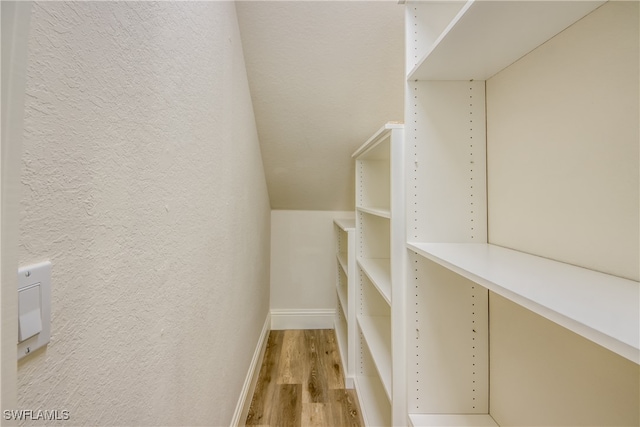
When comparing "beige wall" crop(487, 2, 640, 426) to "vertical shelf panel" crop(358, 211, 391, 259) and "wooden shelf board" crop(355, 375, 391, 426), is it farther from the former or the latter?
"vertical shelf panel" crop(358, 211, 391, 259)

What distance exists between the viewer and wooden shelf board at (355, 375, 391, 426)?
1496 mm

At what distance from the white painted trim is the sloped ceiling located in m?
1.40

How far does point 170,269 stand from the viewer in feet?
2.49

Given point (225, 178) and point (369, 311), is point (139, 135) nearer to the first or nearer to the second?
point (225, 178)

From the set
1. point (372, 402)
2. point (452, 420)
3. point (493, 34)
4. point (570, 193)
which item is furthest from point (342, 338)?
point (493, 34)

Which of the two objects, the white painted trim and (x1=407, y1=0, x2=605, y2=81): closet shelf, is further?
the white painted trim

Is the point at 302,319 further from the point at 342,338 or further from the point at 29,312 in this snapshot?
the point at 29,312

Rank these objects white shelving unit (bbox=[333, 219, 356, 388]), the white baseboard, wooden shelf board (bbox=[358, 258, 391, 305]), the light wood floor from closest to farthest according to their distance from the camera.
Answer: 1. wooden shelf board (bbox=[358, 258, 391, 305])
2. the light wood floor
3. white shelving unit (bbox=[333, 219, 356, 388])
4. the white baseboard

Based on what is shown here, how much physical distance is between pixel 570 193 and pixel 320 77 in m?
1.49

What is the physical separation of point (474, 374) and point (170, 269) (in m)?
1.01

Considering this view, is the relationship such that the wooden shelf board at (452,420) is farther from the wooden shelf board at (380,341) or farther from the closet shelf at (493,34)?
the closet shelf at (493,34)

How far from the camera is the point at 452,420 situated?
0.94m

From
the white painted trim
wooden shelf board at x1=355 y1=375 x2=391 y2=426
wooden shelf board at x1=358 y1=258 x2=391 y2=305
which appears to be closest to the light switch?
wooden shelf board at x1=358 y1=258 x2=391 y2=305

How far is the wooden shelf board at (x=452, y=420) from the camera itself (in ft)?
3.02
